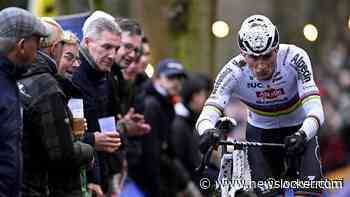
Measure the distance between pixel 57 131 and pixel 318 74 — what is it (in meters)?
20.2

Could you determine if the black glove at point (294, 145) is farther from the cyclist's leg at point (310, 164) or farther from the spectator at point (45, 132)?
the spectator at point (45, 132)

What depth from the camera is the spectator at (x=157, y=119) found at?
53.2 ft

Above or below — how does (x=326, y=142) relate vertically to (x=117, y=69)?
below

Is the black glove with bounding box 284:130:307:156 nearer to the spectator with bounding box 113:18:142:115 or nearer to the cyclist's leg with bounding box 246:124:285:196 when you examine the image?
the cyclist's leg with bounding box 246:124:285:196

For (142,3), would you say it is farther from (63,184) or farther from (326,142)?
(63,184)

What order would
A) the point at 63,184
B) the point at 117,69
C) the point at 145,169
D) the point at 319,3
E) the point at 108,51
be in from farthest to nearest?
the point at 319,3, the point at 145,169, the point at 117,69, the point at 108,51, the point at 63,184

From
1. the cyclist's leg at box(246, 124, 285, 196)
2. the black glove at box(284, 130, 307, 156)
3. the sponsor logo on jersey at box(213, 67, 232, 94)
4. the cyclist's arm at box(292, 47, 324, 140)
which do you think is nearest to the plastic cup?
the sponsor logo on jersey at box(213, 67, 232, 94)

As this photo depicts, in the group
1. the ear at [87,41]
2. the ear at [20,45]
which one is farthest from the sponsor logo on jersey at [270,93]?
the ear at [20,45]

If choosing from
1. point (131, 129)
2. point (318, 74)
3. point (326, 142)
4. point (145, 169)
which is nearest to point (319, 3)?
point (318, 74)

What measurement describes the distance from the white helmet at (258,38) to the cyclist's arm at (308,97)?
43 cm

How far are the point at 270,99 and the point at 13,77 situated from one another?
10.1 feet

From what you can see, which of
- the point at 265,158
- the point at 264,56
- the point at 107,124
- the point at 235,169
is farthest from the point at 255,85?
the point at 107,124

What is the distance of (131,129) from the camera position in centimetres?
1377

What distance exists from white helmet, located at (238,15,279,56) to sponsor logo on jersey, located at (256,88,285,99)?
0.59 metres
